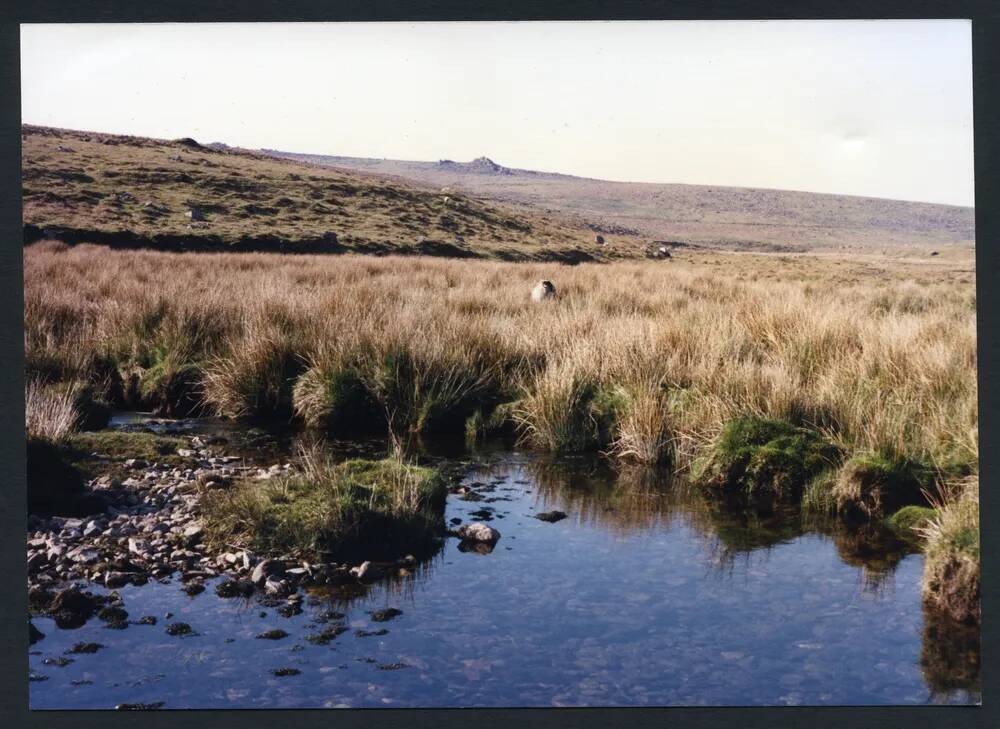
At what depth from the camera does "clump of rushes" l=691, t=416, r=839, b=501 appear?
6527 mm

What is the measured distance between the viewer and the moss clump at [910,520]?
18.9 feet

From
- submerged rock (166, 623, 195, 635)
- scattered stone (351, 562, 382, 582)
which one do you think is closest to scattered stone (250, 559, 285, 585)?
scattered stone (351, 562, 382, 582)

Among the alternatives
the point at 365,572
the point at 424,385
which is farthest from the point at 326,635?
the point at 424,385

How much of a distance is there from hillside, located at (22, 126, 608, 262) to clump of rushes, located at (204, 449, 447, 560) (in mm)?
15196

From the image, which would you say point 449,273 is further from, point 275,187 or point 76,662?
point 275,187

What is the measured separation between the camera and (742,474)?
6688mm

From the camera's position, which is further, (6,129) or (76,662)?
(6,129)

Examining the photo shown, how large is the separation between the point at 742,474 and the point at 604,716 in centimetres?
297

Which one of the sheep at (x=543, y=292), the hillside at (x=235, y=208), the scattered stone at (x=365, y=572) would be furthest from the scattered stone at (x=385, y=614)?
the hillside at (x=235, y=208)

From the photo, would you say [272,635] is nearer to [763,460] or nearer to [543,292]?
[763,460]

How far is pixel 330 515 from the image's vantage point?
551 centimetres

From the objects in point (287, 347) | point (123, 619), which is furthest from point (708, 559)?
point (287, 347)

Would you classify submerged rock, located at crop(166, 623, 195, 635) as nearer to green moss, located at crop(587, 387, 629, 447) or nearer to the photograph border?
the photograph border

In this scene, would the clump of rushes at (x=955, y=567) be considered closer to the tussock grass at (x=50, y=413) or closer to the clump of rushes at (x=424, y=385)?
the clump of rushes at (x=424, y=385)
